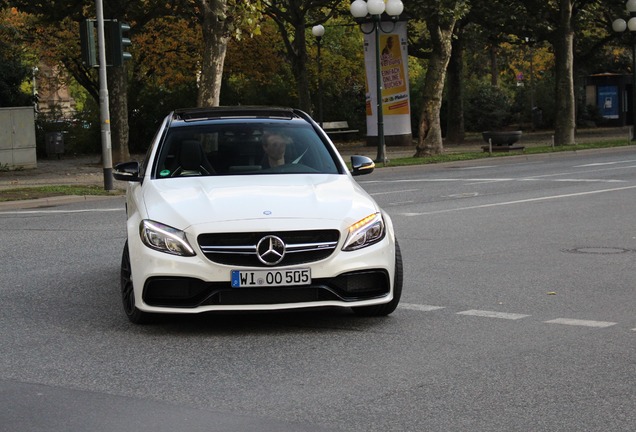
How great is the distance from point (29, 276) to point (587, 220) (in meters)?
7.64

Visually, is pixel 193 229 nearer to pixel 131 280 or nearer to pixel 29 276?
pixel 131 280

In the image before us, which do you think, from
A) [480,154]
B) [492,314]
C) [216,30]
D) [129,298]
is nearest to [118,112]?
[216,30]

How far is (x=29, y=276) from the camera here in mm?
11508

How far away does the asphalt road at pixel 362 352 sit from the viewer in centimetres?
601

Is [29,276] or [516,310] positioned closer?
[516,310]

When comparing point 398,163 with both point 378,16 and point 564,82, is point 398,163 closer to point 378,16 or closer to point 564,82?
point 378,16

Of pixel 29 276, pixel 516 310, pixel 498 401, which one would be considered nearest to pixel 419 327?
pixel 516 310

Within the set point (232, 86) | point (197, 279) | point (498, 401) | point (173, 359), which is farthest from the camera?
point (232, 86)

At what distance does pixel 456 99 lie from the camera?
46.9 metres

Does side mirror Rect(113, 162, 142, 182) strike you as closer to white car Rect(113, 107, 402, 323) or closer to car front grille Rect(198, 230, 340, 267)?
white car Rect(113, 107, 402, 323)

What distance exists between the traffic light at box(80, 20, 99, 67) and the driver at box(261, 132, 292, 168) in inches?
584

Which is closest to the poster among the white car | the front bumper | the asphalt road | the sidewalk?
the sidewalk

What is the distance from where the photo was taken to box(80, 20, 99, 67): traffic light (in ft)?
78.1

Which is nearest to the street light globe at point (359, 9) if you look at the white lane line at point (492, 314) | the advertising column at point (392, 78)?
the advertising column at point (392, 78)
